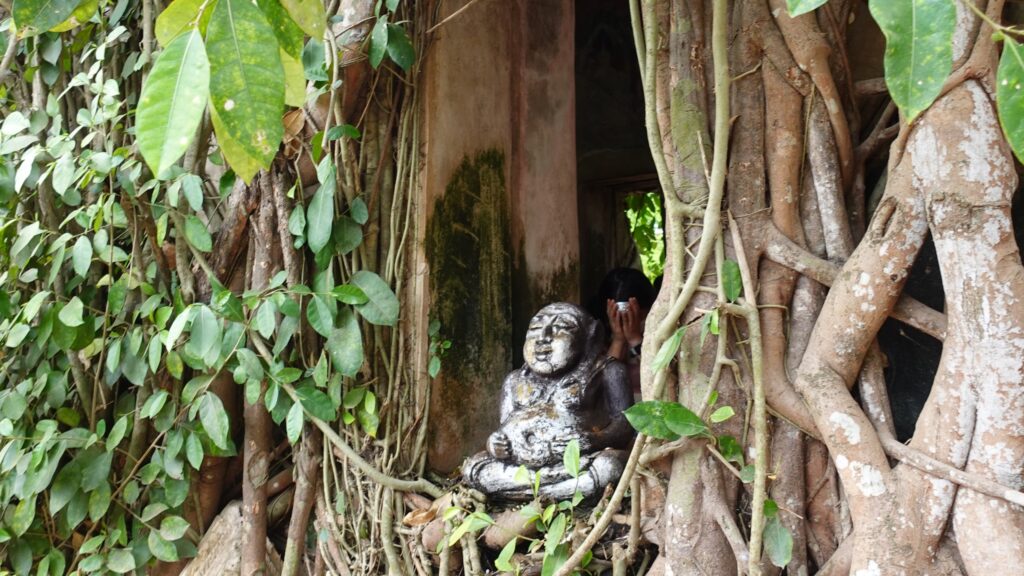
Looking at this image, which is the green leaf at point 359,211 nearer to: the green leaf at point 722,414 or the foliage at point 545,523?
the foliage at point 545,523

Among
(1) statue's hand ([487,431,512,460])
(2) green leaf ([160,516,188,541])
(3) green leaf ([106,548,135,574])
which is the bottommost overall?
(3) green leaf ([106,548,135,574])

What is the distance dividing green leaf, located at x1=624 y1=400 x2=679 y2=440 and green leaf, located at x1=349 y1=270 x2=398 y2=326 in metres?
0.84

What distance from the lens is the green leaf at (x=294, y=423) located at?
88.7 inches

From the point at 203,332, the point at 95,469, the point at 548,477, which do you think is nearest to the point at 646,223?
the point at 548,477

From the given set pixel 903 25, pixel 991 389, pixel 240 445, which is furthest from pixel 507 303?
pixel 903 25

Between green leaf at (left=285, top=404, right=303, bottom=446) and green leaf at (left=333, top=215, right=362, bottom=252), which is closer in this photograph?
green leaf at (left=285, top=404, right=303, bottom=446)

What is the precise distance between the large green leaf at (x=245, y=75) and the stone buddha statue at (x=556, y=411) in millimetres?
1374

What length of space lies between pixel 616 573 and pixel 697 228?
70 centimetres

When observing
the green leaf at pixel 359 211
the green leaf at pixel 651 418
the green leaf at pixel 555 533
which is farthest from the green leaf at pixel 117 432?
the green leaf at pixel 651 418

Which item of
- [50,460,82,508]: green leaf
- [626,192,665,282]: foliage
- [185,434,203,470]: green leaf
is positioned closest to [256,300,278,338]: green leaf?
[185,434,203,470]: green leaf

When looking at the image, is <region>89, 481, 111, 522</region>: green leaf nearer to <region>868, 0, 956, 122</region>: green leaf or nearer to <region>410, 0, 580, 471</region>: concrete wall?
<region>410, 0, 580, 471</region>: concrete wall

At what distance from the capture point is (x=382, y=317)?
227 centimetres

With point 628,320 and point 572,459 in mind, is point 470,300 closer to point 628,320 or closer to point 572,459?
point 628,320

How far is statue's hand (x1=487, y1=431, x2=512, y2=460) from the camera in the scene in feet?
7.23
